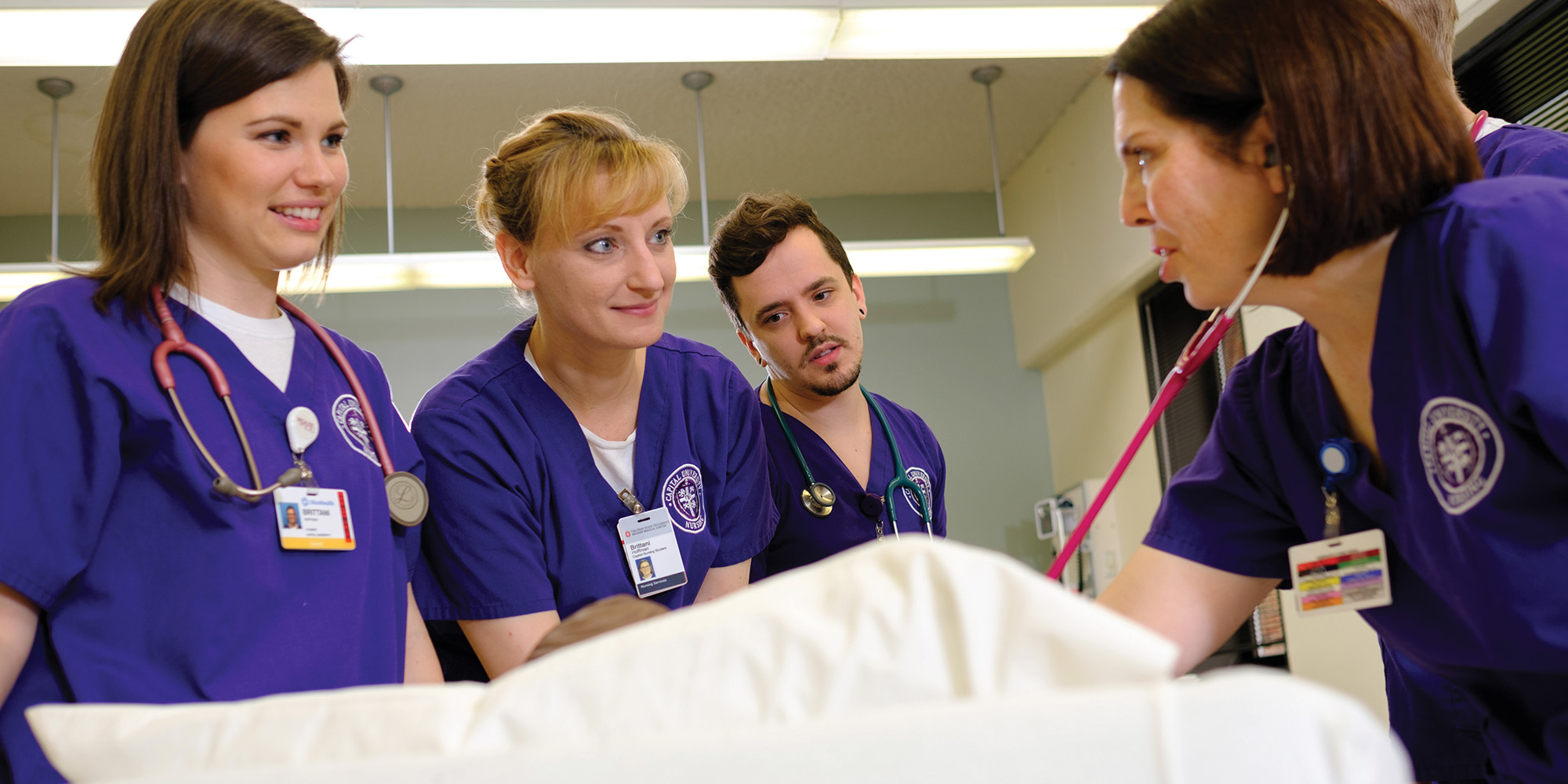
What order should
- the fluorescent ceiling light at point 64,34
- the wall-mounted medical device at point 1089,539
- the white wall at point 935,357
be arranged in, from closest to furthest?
1. the fluorescent ceiling light at point 64,34
2. the wall-mounted medical device at point 1089,539
3. the white wall at point 935,357

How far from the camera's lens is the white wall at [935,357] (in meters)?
5.84

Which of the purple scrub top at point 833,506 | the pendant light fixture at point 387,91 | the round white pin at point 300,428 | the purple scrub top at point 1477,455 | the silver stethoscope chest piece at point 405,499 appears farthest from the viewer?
the pendant light fixture at point 387,91

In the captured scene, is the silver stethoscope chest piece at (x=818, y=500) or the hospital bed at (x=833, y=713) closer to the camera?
the hospital bed at (x=833, y=713)

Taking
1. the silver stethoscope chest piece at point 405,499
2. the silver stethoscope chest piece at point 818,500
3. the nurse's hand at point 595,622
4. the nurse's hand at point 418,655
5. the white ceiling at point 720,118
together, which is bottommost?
the nurse's hand at point 418,655

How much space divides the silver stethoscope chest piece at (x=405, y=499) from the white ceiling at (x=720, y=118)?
11.8 ft

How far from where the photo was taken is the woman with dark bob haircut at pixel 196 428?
3.57ft

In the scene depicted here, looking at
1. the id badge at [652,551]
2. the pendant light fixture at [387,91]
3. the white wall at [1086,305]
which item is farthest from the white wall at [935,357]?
the id badge at [652,551]

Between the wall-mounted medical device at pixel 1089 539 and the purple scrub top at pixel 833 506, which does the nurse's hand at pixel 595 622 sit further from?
the wall-mounted medical device at pixel 1089 539

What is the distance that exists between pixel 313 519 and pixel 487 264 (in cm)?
298

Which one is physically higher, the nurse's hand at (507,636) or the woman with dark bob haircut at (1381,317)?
the woman with dark bob haircut at (1381,317)

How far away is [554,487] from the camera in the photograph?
5.38 ft

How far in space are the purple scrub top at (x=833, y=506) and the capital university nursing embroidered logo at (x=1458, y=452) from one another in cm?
112

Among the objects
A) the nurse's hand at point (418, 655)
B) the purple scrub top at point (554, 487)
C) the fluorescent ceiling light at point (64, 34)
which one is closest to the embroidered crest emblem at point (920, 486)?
the purple scrub top at point (554, 487)

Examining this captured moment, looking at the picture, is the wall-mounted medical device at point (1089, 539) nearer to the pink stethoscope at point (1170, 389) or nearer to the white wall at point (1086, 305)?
the white wall at point (1086, 305)
